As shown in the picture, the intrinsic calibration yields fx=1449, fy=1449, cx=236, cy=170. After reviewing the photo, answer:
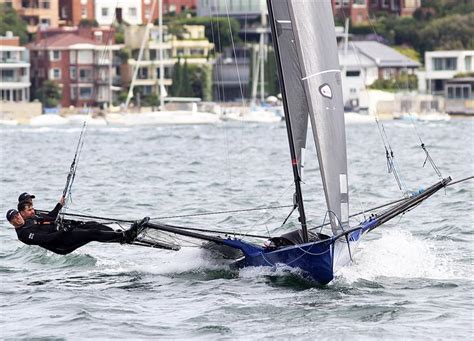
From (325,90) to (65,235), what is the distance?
304cm

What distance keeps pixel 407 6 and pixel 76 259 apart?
102 metres

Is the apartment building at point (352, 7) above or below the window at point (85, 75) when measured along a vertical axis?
above

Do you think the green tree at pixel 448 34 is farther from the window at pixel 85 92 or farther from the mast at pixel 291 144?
the mast at pixel 291 144

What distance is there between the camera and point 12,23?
106m

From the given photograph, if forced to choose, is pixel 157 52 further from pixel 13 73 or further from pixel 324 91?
pixel 324 91

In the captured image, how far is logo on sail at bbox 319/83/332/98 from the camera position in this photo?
47.3ft

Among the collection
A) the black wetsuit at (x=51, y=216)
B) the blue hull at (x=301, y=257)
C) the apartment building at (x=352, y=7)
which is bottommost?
the blue hull at (x=301, y=257)

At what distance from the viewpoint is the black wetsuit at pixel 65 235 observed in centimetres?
1477

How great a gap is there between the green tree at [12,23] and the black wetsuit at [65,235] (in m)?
89.3

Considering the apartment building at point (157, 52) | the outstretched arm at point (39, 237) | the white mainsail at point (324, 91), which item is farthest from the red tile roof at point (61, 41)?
the white mainsail at point (324, 91)

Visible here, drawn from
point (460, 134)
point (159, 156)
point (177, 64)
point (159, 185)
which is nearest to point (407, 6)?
point (177, 64)

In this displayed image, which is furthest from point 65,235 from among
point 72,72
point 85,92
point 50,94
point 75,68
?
point 72,72

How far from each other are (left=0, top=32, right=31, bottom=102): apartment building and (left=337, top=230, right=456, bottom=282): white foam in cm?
7938

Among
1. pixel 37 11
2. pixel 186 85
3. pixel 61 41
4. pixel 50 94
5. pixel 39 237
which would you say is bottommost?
pixel 50 94
